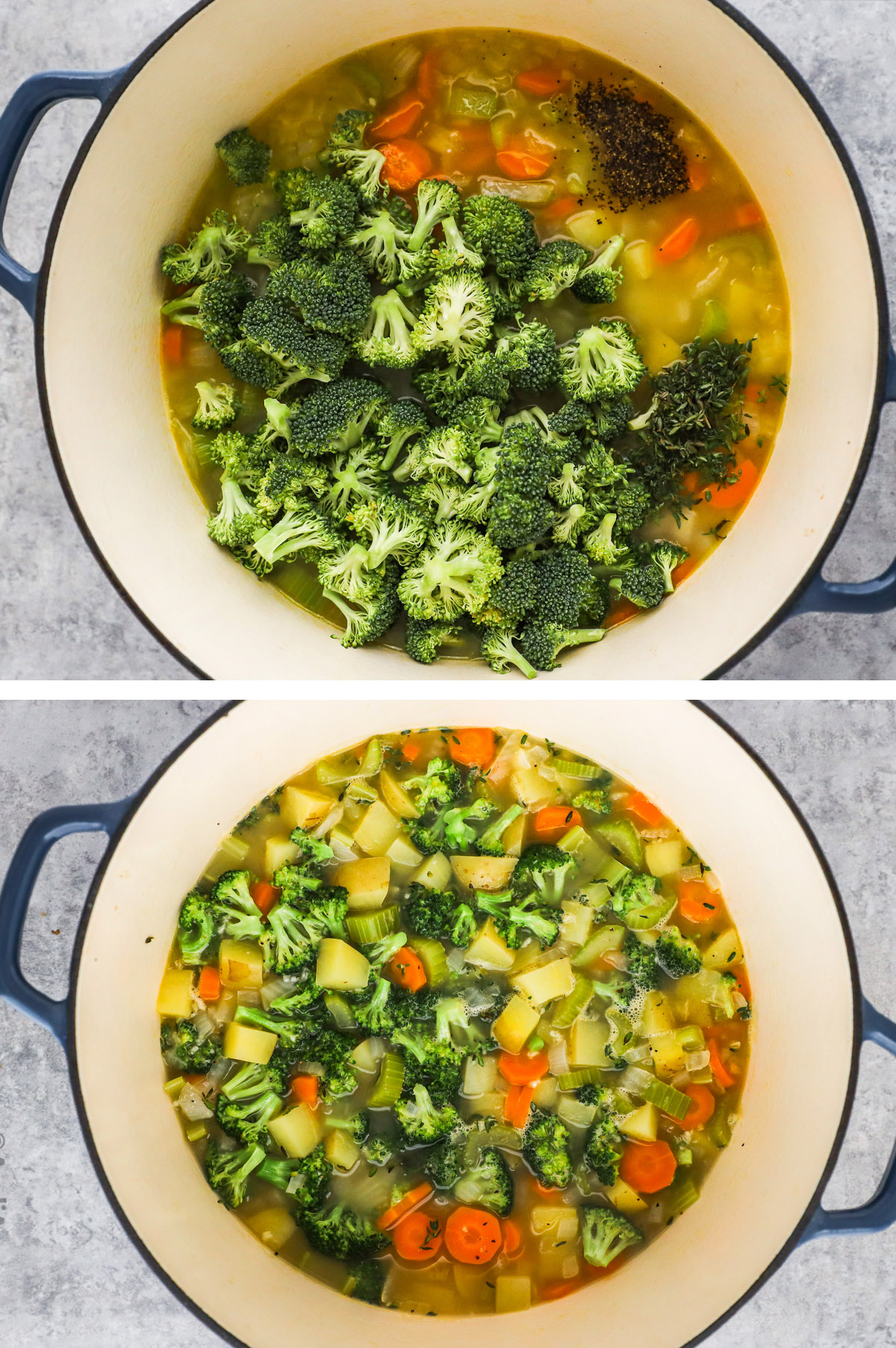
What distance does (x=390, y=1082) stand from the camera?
2.27m

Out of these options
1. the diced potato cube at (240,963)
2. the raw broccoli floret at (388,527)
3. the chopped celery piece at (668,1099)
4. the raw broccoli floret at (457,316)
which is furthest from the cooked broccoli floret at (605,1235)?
the raw broccoli floret at (457,316)

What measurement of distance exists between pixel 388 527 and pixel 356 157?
81cm

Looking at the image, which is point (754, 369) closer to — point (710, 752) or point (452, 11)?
point (710, 752)

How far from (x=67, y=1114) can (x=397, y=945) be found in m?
0.98

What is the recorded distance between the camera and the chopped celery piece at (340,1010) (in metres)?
2.29

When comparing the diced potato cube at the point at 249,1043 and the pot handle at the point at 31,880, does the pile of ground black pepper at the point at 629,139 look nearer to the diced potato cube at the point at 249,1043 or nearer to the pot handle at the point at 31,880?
the pot handle at the point at 31,880

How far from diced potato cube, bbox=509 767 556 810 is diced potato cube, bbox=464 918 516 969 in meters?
0.29

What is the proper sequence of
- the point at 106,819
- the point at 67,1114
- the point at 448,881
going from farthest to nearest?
the point at 67,1114 → the point at 448,881 → the point at 106,819

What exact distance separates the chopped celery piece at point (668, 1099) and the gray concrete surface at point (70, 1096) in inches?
19.7

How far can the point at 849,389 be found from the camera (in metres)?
2.04

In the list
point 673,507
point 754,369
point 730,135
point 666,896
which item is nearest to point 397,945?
point 666,896

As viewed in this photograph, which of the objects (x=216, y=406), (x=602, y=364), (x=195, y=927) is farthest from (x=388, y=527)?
(x=195, y=927)

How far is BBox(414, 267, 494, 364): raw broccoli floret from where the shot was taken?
6.86ft

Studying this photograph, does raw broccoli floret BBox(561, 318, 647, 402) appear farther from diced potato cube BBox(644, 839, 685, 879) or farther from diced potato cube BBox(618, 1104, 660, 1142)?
diced potato cube BBox(618, 1104, 660, 1142)
